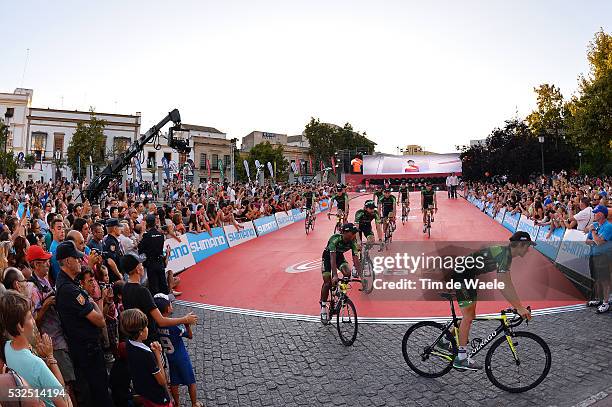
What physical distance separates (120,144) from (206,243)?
5779 centimetres

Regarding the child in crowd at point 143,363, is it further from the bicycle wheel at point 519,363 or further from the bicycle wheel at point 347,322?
the bicycle wheel at point 519,363

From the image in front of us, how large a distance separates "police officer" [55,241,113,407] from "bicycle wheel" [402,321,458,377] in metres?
3.89

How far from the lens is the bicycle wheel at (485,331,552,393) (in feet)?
19.0

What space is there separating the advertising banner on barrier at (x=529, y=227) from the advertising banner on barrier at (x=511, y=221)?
1.01 metres

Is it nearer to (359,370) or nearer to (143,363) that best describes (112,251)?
(143,363)

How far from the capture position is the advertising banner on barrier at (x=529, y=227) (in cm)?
1548

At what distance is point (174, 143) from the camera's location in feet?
51.0

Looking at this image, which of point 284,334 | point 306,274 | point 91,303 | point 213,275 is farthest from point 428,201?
point 91,303

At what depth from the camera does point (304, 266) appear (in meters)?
14.2

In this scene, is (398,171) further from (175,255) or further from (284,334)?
(284,334)

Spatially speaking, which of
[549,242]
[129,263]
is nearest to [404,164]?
[549,242]

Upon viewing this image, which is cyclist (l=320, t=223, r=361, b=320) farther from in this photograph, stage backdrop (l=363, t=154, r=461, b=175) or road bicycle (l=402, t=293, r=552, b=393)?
stage backdrop (l=363, t=154, r=461, b=175)

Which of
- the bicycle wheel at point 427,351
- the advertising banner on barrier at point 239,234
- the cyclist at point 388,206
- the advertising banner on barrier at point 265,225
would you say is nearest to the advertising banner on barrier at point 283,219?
the advertising banner on barrier at point 265,225

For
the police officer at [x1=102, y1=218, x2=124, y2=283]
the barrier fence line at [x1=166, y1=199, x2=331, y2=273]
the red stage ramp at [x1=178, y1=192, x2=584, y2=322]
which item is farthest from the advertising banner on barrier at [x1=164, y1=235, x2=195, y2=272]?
the police officer at [x1=102, y1=218, x2=124, y2=283]
